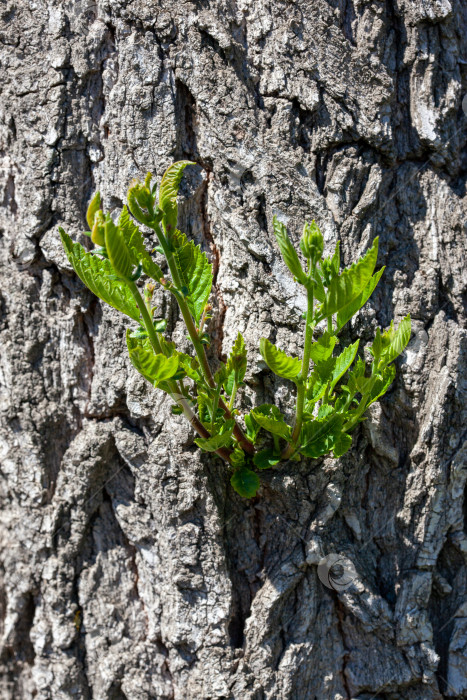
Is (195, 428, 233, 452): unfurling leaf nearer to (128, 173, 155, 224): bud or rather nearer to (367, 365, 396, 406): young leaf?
(367, 365, 396, 406): young leaf

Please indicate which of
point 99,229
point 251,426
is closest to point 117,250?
point 99,229

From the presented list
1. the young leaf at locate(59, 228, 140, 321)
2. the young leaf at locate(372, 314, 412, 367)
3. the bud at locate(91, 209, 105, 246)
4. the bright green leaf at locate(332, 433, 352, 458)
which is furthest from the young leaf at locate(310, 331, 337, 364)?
the bud at locate(91, 209, 105, 246)

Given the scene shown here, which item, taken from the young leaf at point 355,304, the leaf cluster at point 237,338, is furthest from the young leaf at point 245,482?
the young leaf at point 355,304

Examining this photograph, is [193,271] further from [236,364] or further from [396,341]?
[396,341]

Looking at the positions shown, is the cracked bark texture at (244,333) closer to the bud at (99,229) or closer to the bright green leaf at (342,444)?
the bright green leaf at (342,444)

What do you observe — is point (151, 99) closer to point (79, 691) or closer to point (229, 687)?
point (229, 687)
